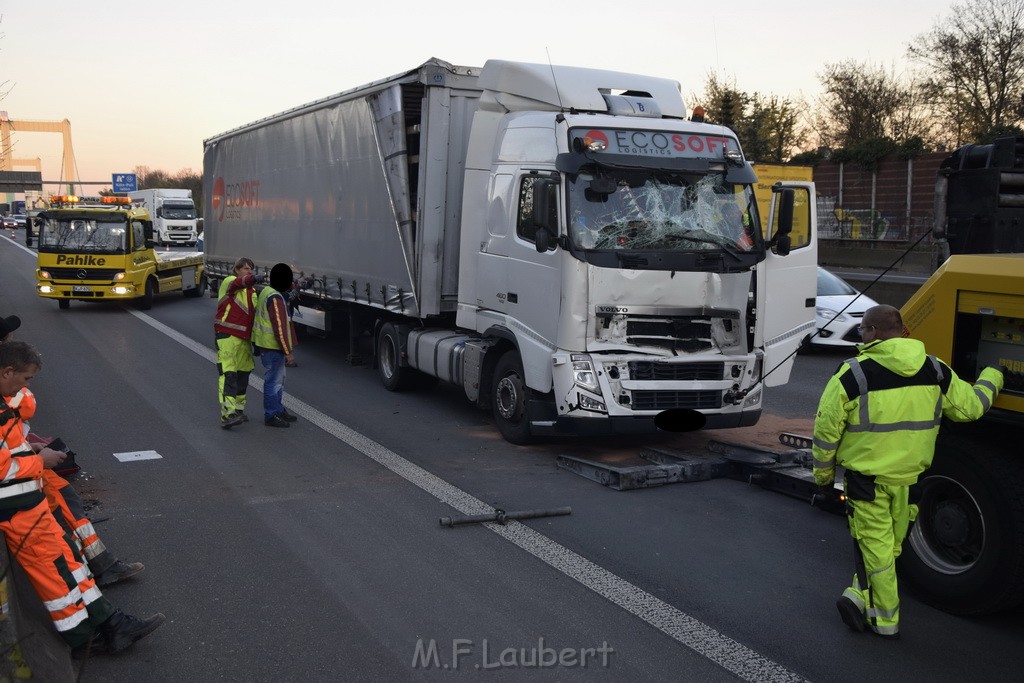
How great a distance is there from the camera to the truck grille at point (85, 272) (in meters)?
20.7

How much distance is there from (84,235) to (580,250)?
54.1ft

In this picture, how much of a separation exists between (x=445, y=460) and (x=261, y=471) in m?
1.56

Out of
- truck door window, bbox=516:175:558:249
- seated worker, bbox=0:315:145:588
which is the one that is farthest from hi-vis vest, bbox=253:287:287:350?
seated worker, bbox=0:315:145:588

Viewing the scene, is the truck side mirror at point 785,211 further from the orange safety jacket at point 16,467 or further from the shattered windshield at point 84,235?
the shattered windshield at point 84,235

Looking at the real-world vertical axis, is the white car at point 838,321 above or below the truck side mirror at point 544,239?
below

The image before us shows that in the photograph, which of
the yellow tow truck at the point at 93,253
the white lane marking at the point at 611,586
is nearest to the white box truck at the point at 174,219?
the yellow tow truck at the point at 93,253

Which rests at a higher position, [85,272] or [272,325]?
[85,272]

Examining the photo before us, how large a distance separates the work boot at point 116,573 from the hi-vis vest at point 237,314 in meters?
4.45

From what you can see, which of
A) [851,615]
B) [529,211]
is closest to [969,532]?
[851,615]

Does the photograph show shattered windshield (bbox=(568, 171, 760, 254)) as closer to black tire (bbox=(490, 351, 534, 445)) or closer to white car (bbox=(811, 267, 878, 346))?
black tire (bbox=(490, 351, 534, 445))

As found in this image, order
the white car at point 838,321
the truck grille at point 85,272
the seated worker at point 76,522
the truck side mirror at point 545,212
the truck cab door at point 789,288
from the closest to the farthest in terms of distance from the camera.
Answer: the seated worker at point 76,522
the truck side mirror at point 545,212
the truck cab door at point 789,288
the white car at point 838,321
the truck grille at point 85,272

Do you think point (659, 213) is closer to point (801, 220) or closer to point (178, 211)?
point (801, 220)

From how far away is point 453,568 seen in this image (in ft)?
18.9

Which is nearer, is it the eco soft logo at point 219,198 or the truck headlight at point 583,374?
the truck headlight at point 583,374
